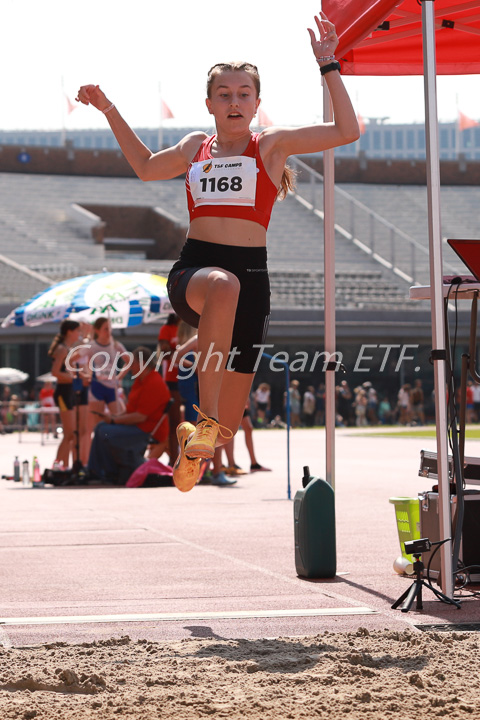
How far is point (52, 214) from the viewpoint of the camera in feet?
160

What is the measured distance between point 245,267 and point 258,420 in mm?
31652

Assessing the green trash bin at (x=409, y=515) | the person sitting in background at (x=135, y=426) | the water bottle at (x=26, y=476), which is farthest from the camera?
the water bottle at (x=26, y=476)

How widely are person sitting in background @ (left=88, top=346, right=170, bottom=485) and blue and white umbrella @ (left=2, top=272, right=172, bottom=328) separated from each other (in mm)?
1266

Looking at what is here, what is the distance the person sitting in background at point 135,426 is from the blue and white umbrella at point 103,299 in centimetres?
127

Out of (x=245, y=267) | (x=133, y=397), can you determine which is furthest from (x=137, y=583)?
(x=133, y=397)

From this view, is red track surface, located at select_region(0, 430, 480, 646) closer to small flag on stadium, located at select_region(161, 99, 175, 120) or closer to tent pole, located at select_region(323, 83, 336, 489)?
tent pole, located at select_region(323, 83, 336, 489)

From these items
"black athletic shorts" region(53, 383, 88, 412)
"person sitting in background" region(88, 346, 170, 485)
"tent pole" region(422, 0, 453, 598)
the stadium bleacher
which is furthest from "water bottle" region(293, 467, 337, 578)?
the stadium bleacher

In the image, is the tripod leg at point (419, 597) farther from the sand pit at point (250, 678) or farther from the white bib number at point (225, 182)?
the white bib number at point (225, 182)

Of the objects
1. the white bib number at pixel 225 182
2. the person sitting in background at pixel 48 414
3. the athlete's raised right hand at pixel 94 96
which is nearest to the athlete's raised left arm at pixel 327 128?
the white bib number at pixel 225 182

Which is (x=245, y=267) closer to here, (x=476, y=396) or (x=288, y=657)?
(x=288, y=657)

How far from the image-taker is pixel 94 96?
5.36 m

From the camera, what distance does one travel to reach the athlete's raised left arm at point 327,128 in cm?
491

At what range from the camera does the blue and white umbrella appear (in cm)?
1438

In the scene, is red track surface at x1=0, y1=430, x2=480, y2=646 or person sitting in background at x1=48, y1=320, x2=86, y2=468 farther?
person sitting in background at x1=48, y1=320, x2=86, y2=468
